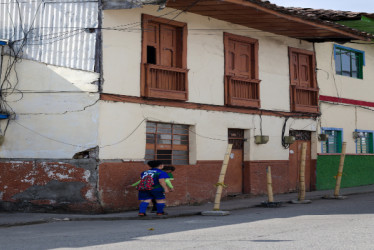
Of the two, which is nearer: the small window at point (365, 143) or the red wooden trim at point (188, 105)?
the red wooden trim at point (188, 105)

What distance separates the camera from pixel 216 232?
29.9ft

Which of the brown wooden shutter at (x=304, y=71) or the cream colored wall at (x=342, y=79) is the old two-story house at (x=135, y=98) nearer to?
the brown wooden shutter at (x=304, y=71)

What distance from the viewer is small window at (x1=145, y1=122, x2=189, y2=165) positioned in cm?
1462

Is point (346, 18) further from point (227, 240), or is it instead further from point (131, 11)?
point (227, 240)

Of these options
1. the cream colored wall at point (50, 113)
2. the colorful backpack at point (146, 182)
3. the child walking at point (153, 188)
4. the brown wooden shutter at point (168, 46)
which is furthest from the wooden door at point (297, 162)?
the cream colored wall at point (50, 113)

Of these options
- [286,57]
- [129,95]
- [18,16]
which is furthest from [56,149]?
[286,57]

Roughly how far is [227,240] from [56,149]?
660 centimetres

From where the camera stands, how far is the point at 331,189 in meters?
20.2

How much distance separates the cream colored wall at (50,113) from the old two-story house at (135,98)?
0.03 meters

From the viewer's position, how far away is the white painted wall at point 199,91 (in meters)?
13.6

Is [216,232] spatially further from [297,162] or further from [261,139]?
[297,162]

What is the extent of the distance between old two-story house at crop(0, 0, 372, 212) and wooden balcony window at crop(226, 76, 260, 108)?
4cm

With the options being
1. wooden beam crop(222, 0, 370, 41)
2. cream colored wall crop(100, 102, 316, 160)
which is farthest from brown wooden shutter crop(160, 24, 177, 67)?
wooden beam crop(222, 0, 370, 41)

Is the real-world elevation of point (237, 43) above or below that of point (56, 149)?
above
